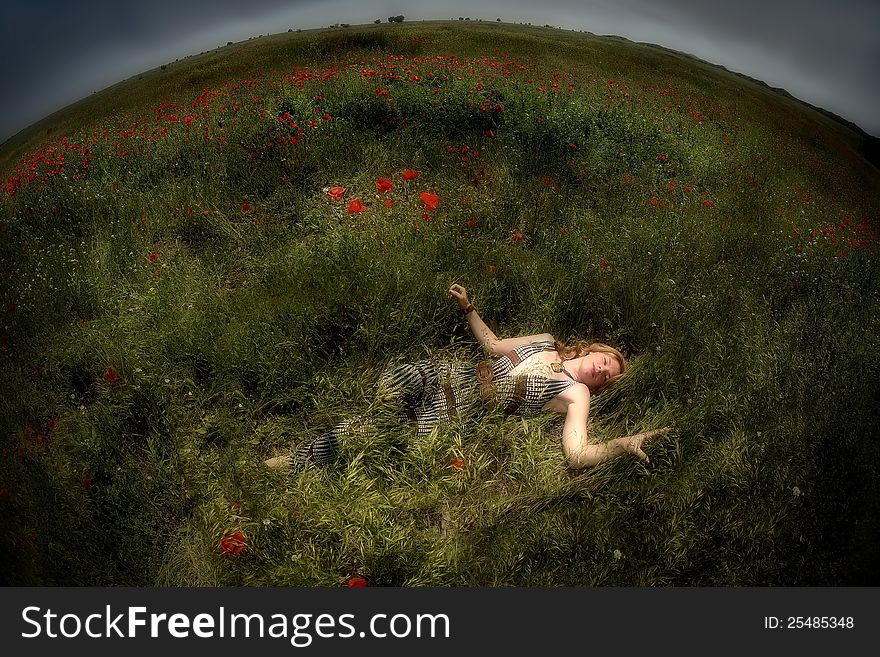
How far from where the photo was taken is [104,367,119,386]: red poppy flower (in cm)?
254

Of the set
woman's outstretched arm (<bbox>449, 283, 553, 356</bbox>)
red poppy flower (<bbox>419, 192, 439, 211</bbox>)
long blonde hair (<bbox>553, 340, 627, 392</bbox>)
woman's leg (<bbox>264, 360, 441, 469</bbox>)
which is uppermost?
red poppy flower (<bbox>419, 192, 439, 211</bbox>)

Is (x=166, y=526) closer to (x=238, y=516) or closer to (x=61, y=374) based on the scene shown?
(x=238, y=516)

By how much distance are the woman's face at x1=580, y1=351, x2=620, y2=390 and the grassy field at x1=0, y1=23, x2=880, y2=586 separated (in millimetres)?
119

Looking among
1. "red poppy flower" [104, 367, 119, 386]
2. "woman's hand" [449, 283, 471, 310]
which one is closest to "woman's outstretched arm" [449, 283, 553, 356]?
"woman's hand" [449, 283, 471, 310]

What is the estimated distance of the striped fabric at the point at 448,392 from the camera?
2.57m

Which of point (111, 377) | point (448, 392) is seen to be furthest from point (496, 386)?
point (111, 377)

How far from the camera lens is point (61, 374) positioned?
2.62 m

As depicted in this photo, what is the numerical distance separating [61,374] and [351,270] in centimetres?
175

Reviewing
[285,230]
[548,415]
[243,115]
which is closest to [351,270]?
[285,230]

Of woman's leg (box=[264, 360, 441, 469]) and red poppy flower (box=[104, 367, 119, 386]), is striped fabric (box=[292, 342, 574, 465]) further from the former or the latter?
red poppy flower (box=[104, 367, 119, 386])

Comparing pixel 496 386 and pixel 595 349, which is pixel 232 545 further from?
pixel 595 349

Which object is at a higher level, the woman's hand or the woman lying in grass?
the woman's hand

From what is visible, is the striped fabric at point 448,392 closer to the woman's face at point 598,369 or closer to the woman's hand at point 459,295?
the woman's face at point 598,369

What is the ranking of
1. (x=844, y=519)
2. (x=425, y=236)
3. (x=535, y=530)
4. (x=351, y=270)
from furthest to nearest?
(x=425, y=236) → (x=351, y=270) → (x=535, y=530) → (x=844, y=519)
